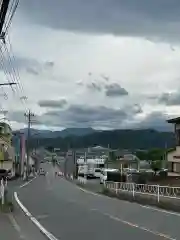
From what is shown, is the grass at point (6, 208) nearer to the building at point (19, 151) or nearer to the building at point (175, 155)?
the building at point (175, 155)

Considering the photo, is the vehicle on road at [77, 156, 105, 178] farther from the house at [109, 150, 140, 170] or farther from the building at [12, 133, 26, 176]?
the building at [12, 133, 26, 176]

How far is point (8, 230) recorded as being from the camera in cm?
Result: 2089

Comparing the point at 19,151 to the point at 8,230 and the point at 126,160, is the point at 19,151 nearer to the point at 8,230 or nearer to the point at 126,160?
the point at 126,160

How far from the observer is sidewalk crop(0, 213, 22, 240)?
18567 mm

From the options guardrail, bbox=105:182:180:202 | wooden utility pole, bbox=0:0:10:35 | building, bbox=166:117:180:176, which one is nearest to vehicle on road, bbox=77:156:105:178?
building, bbox=166:117:180:176

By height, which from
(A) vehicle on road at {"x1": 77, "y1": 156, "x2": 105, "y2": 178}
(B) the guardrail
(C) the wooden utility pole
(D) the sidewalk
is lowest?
(D) the sidewalk

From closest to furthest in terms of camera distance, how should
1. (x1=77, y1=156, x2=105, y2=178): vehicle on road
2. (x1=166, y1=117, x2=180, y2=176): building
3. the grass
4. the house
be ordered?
the grass < (x1=166, y1=117, x2=180, y2=176): building < the house < (x1=77, y1=156, x2=105, y2=178): vehicle on road

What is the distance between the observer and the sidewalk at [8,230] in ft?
60.9

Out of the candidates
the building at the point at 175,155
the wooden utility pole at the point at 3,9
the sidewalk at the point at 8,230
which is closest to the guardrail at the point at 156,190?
the sidewalk at the point at 8,230

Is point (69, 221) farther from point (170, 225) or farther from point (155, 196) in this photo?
point (155, 196)

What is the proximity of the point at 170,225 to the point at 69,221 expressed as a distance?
16.4ft

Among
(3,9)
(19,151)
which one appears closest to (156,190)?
(3,9)

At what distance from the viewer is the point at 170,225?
2083cm

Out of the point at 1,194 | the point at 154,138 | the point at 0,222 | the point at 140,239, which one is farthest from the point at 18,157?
the point at 140,239
